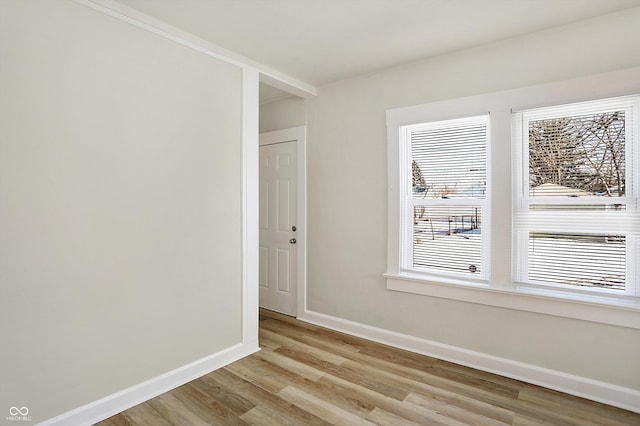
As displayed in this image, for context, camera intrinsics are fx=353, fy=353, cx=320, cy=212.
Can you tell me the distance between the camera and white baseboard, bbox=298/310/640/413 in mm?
2252

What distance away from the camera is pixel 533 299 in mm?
2523

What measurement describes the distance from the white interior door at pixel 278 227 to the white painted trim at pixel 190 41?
0.70 meters

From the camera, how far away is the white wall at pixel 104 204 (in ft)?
5.98

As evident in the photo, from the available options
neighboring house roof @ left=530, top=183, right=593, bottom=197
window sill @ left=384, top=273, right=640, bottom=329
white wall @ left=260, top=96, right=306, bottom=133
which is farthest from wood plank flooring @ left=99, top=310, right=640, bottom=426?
white wall @ left=260, top=96, right=306, bottom=133

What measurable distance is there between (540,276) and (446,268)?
26.7 inches

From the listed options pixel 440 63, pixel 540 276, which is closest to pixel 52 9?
pixel 440 63

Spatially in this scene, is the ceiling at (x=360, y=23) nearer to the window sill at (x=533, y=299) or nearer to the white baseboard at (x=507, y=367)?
the window sill at (x=533, y=299)

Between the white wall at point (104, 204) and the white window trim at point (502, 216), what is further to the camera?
the white window trim at point (502, 216)

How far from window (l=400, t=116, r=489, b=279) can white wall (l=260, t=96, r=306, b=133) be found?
1231mm

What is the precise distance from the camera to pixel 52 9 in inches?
75.8

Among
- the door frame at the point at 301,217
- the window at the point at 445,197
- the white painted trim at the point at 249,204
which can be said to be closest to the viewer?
the window at the point at 445,197

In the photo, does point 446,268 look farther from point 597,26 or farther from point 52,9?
point 52,9

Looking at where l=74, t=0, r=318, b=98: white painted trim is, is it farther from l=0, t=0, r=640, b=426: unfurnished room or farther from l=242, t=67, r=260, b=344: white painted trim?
l=242, t=67, r=260, b=344: white painted trim

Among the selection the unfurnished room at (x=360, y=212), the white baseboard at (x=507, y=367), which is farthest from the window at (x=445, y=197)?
the white baseboard at (x=507, y=367)
